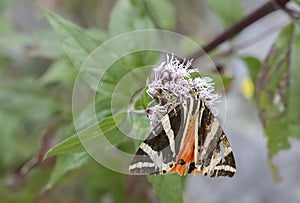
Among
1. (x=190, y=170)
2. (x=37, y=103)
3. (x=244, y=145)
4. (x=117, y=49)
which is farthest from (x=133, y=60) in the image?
(x=244, y=145)

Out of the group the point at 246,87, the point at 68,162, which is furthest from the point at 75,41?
the point at 246,87

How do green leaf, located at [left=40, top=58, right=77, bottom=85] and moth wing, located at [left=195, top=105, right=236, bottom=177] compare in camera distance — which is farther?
green leaf, located at [left=40, top=58, right=77, bottom=85]

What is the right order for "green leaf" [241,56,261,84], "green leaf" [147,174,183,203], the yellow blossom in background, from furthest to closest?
the yellow blossom in background < "green leaf" [241,56,261,84] < "green leaf" [147,174,183,203]

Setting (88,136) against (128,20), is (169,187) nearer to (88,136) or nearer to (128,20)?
(88,136)

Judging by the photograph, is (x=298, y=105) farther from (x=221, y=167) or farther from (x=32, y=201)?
(x=32, y=201)

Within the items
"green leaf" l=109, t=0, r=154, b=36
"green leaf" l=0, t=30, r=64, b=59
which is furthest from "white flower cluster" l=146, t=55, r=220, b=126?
"green leaf" l=0, t=30, r=64, b=59

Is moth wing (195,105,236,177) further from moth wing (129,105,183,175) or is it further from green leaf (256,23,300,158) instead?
green leaf (256,23,300,158)
